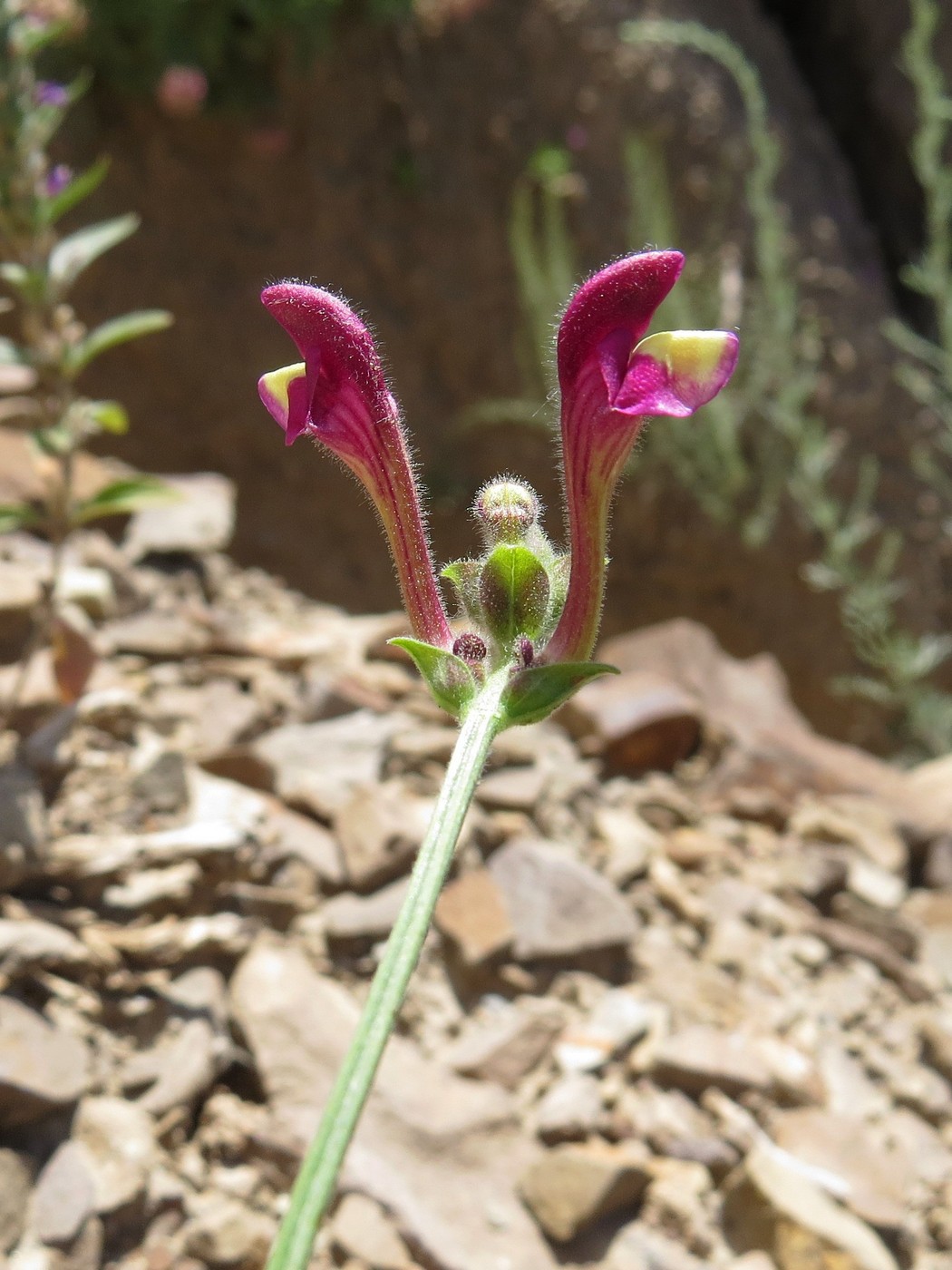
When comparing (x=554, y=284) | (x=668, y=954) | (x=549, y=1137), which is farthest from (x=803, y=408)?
(x=549, y=1137)

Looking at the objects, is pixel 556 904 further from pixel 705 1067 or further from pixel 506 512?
pixel 506 512

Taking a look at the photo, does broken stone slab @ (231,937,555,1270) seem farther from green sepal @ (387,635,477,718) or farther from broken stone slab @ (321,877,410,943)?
green sepal @ (387,635,477,718)

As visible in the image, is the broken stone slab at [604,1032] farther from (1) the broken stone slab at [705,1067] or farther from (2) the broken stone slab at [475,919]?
(2) the broken stone slab at [475,919]

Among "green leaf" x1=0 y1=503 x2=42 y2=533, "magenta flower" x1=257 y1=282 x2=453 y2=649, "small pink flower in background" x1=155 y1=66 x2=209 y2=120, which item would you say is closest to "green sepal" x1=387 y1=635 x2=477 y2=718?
"magenta flower" x1=257 y1=282 x2=453 y2=649

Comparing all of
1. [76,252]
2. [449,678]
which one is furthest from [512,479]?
[76,252]

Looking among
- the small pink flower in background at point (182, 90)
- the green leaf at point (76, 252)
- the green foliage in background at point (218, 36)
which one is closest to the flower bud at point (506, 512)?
the green leaf at point (76, 252)

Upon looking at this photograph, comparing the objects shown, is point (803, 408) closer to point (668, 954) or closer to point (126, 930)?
point (668, 954)
